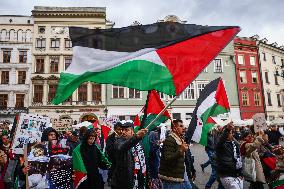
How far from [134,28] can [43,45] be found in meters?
35.7

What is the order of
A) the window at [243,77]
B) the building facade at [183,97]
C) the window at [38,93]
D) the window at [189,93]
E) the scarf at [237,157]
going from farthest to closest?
the window at [243,77], the window at [189,93], the building facade at [183,97], the window at [38,93], the scarf at [237,157]

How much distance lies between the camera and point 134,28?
16.1 ft

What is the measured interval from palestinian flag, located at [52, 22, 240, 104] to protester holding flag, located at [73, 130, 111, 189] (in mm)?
1406

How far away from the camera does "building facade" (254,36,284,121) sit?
143 ft

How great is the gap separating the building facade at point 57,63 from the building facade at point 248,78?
18.3 metres

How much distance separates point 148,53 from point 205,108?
2.68 m

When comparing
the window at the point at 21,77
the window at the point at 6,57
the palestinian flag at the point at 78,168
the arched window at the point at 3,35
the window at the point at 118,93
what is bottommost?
the palestinian flag at the point at 78,168

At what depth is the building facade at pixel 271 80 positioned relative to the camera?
4356 centimetres

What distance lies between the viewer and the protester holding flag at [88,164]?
17.5 ft

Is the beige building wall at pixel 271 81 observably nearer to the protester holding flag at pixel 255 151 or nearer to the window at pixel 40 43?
the window at pixel 40 43

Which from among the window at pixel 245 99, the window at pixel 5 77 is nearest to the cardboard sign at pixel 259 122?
the window at pixel 245 99

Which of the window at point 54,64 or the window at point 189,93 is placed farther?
the window at point 189,93

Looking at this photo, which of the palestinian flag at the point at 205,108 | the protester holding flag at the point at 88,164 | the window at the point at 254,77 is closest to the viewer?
the protester holding flag at the point at 88,164

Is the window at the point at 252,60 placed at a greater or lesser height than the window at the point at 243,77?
greater
